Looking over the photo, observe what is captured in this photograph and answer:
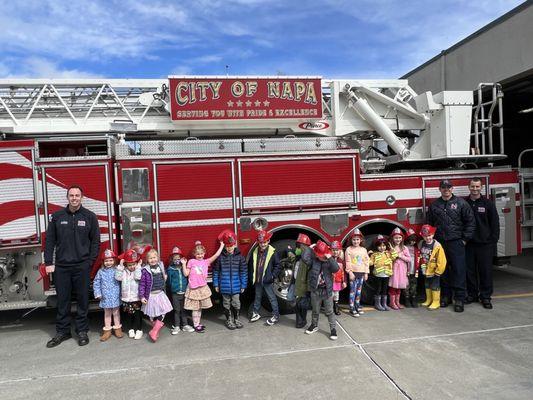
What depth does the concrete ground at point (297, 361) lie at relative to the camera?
3588 mm

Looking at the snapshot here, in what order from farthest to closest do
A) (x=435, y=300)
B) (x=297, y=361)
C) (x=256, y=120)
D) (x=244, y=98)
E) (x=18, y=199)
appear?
(x=256, y=120) → (x=244, y=98) → (x=435, y=300) → (x=18, y=199) → (x=297, y=361)

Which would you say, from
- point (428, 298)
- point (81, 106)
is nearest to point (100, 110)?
point (81, 106)

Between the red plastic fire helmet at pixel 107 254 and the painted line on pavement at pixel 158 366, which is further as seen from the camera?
the red plastic fire helmet at pixel 107 254

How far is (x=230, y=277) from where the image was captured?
5.12 metres

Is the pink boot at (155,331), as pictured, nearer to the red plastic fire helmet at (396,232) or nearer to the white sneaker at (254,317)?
the white sneaker at (254,317)

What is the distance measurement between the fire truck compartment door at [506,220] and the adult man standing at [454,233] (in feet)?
2.92

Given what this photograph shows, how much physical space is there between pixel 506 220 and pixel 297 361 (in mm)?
4010

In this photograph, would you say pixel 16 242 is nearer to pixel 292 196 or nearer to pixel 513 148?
pixel 292 196

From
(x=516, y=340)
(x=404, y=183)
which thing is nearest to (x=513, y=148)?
(x=404, y=183)

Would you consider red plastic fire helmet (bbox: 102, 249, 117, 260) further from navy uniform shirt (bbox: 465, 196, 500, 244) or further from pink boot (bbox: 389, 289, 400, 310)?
navy uniform shirt (bbox: 465, 196, 500, 244)

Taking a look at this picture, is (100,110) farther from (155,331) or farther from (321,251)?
(321,251)

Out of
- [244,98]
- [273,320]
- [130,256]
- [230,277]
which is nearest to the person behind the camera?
[130,256]

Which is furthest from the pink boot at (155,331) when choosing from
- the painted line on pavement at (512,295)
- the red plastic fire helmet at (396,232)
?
the painted line on pavement at (512,295)

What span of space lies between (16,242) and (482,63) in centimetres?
1057
